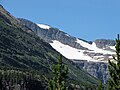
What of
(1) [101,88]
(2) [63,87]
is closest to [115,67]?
(2) [63,87]

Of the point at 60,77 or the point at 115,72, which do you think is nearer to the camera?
the point at 115,72

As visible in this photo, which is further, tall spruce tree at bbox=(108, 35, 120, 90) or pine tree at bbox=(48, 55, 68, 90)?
pine tree at bbox=(48, 55, 68, 90)

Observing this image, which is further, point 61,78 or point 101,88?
point 101,88

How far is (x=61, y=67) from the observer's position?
155 ft

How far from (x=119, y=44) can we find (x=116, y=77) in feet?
12.0

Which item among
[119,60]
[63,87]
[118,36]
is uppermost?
[118,36]

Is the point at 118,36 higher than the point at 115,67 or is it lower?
higher

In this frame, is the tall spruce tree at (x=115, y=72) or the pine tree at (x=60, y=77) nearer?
the tall spruce tree at (x=115, y=72)

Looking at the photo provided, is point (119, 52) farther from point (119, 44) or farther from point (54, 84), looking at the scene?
point (54, 84)

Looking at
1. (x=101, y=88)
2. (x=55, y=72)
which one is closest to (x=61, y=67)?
(x=55, y=72)

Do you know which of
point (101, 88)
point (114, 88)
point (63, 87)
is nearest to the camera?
point (114, 88)

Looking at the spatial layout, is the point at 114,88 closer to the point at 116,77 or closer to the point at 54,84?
the point at 116,77

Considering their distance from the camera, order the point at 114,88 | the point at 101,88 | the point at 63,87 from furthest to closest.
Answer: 1. the point at 101,88
2. the point at 63,87
3. the point at 114,88

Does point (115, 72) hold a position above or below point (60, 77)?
above
